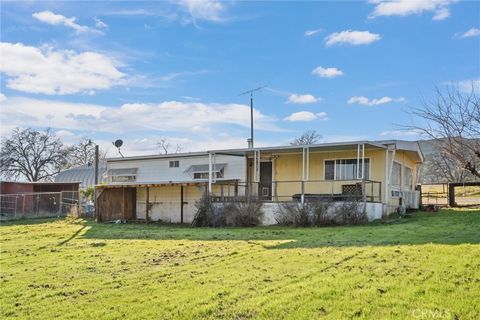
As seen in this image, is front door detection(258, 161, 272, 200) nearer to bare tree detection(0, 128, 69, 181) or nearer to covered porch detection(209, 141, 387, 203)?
covered porch detection(209, 141, 387, 203)

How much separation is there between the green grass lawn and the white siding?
11.4 metres

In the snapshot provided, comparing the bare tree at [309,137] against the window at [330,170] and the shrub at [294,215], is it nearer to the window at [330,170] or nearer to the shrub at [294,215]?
the window at [330,170]

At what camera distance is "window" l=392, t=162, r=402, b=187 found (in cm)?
1974

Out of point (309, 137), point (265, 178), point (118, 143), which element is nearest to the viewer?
point (265, 178)

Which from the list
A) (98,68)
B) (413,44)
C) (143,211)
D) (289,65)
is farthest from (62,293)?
(143,211)

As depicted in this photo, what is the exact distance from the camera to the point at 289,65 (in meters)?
18.1

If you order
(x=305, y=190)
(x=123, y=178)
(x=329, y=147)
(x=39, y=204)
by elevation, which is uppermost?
(x=329, y=147)

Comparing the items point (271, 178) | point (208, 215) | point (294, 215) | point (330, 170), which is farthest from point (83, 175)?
point (294, 215)

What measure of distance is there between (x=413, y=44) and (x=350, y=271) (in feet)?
33.3

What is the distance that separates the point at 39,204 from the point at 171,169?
8.84 metres

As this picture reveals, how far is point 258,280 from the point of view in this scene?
21.0 feet

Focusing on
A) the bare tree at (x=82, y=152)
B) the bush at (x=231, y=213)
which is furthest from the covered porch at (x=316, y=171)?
the bare tree at (x=82, y=152)

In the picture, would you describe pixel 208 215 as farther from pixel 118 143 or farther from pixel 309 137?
pixel 309 137

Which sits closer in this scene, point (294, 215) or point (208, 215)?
point (294, 215)
